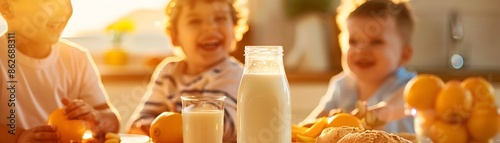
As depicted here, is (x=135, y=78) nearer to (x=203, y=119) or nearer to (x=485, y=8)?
(x=203, y=119)

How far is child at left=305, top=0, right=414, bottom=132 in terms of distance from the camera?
1334mm

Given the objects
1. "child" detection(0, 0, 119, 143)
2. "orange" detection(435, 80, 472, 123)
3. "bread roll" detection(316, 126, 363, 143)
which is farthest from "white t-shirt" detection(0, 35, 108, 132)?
"orange" detection(435, 80, 472, 123)

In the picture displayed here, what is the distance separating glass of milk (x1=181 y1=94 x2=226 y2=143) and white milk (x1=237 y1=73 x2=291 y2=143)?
40mm

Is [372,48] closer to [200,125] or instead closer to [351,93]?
[351,93]

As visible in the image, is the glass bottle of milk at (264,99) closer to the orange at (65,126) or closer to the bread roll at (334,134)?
the bread roll at (334,134)

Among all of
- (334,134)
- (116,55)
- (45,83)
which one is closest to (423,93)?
Answer: (334,134)

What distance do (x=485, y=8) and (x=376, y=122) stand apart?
55.5 inches

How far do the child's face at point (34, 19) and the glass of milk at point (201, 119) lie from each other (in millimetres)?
230

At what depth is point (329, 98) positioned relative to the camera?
1.41 metres

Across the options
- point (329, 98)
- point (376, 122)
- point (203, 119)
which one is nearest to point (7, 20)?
point (203, 119)

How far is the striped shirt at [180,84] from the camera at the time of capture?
4.10 feet

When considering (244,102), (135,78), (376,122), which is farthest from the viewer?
(135,78)

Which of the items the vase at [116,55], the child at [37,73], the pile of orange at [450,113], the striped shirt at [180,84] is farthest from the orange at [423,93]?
the vase at [116,55]

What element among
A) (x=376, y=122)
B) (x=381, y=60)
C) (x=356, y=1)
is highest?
(x=356, y=1)
